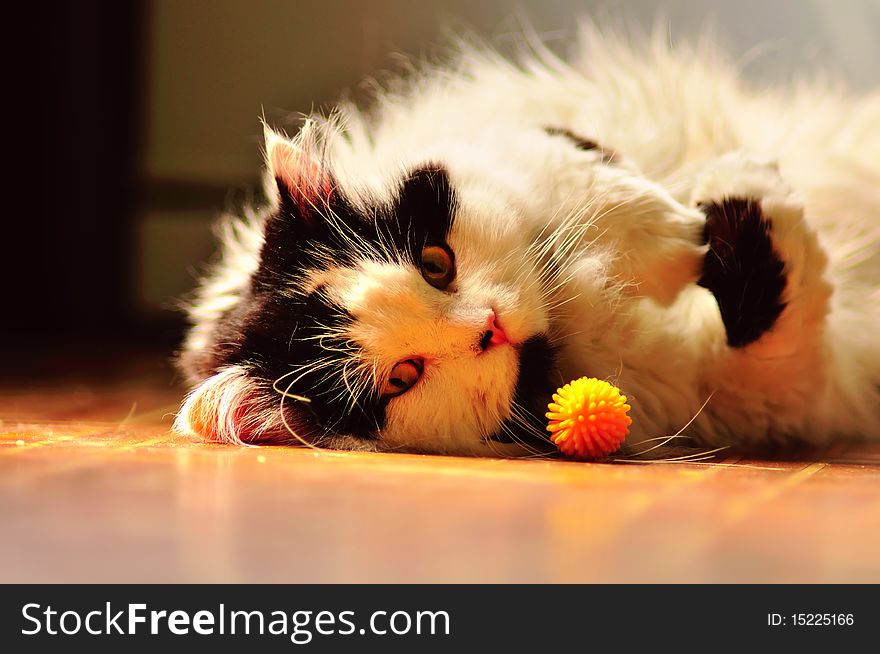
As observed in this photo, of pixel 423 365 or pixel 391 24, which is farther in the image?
pixel 391 24

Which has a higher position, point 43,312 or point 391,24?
point 391,24

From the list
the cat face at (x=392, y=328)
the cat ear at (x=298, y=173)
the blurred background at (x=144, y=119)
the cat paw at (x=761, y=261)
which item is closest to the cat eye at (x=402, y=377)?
the cat face at (x=392, y=328)

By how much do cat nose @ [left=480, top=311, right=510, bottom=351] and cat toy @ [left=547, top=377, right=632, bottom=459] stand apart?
0.12 metres

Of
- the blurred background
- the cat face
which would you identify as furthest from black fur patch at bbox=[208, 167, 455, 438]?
the blurred background

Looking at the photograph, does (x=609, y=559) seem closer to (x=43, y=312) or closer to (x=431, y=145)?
(x=431, y=145)

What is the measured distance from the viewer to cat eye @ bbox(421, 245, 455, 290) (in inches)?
51.1

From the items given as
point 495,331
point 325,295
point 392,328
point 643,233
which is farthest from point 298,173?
point 643,233

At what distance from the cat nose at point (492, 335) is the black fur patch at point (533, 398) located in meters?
0.07

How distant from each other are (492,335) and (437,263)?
0.14 m

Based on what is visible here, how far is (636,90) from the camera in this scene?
5.92 feet

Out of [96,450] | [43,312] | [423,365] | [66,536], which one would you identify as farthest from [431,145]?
[43,312]

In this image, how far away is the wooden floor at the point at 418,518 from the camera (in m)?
0.72

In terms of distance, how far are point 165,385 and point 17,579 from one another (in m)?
1.69

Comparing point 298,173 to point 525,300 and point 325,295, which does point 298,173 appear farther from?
point 525,300
